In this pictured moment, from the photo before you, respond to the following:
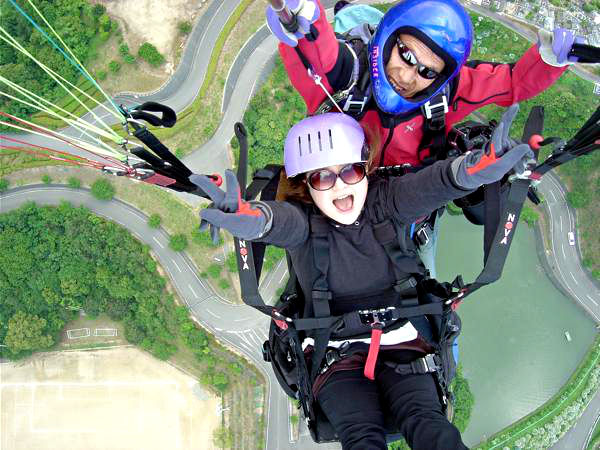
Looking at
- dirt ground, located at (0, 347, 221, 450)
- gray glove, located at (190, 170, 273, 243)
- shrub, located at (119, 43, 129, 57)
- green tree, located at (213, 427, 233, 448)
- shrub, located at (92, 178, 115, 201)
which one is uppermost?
shrub, located at (119, 43, 129, 57)

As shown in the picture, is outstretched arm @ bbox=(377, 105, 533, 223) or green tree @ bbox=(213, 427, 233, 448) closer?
outstretched arm @ bbox=(377, 105, 533, 223)

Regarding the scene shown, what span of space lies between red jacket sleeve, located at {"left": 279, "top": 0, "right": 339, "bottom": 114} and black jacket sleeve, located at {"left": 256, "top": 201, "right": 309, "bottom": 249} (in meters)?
1.31

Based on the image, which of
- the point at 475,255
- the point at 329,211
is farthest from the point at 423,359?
the point at 475,255

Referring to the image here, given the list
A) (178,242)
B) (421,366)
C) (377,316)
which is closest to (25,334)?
(178,242)

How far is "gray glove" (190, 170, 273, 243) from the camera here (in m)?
2.75

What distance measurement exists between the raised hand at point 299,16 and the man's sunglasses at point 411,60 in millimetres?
861

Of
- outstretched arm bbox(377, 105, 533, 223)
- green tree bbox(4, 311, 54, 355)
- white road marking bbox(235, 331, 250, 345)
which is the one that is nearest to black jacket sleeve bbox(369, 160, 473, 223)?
outstretched arm bbox(377, 105, 533, 223)

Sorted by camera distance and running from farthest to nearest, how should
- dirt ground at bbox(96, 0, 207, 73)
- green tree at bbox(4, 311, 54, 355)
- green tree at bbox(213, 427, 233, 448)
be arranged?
green tree at bbox(4, 311, 54, 355)
green tree at bbox(213, 427, 233, 448)
dirt ground at bbox(96, 0, 207, 73)

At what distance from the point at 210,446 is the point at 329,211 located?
1093 centimetres

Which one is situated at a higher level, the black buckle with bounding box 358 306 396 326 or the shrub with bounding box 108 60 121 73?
the shrub with bounding box 108 60 121 73

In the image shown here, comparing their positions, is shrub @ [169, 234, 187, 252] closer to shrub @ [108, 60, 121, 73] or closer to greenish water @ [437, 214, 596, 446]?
shrub @ [108, 60, 121, 73]

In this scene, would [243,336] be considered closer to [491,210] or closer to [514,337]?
[514,337]

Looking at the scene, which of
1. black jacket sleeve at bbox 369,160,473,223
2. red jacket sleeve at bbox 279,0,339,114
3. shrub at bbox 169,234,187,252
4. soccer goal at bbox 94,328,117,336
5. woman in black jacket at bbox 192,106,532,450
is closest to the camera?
black jacket sleeve at bbox 369,160,473,223

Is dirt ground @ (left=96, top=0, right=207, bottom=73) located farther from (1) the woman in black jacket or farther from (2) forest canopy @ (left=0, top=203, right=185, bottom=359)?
(1) the woman in black jacket
